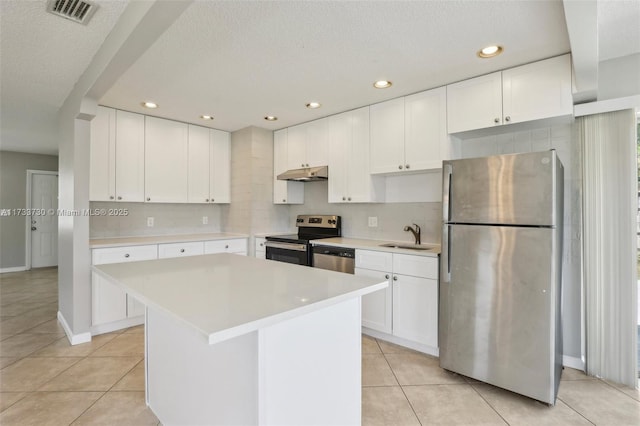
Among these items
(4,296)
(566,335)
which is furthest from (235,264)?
(4,296)

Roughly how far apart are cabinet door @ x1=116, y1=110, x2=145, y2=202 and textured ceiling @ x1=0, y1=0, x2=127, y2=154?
1.87 feet

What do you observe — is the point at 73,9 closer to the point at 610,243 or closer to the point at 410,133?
the point at 410,133

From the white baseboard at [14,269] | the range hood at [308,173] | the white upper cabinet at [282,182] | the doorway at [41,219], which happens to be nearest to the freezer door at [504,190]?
the range hood at [308,173]

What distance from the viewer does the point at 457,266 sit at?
7.55ft

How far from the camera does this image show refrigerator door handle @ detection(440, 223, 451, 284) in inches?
92.4

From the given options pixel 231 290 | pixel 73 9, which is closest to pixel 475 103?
pixel 231 290

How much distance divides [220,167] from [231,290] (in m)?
3.24

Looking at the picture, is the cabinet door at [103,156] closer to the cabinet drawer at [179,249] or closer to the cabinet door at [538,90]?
the cabinet drawer at [179,249]

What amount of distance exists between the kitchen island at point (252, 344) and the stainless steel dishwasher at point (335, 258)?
4.52 ft

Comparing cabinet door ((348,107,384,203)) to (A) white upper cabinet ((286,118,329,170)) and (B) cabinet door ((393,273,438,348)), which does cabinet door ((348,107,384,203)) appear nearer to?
(A) white upper cabinet ((286,118,329,170))

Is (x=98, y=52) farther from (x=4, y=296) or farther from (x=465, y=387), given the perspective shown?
(x=4, y=296)

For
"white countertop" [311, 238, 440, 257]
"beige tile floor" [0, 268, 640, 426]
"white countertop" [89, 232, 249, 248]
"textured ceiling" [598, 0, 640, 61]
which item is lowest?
"beige tile floor" [0, 268, 640, 426]

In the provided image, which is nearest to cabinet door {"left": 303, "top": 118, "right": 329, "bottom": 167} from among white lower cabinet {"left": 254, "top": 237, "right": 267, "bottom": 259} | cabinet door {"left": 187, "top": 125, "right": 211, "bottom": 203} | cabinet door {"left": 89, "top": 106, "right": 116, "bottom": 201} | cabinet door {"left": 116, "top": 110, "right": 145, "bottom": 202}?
white lower cabinet {"left": 254, "top": 237, "right": 267, "bottom": 259}

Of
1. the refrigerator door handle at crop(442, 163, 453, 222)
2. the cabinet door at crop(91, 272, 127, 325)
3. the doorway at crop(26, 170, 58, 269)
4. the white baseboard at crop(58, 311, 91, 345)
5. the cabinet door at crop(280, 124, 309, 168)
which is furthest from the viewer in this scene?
the doorway at crop(26, 170, 58, 269)
